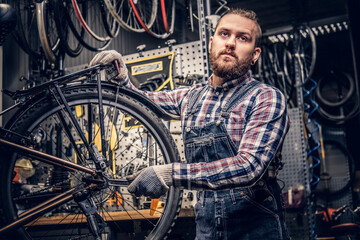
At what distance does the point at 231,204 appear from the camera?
65.2 inches

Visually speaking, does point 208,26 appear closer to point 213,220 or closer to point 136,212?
point 136,212

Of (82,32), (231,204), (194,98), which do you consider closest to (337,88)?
(82,32)

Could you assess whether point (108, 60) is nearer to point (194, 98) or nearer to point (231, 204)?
point (194, 98)

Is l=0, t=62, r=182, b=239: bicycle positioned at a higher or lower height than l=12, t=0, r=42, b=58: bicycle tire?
lower

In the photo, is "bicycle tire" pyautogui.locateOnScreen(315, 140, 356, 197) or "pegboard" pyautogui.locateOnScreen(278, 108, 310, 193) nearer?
"pegboard" pyautogui.locateOnScreen(278, 108, 310, 193)

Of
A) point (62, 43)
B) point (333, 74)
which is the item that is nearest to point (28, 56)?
point (62, 43)

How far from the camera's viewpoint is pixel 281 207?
1723mm

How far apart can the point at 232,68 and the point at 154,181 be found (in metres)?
0.63

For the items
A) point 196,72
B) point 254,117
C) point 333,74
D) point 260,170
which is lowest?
point 260,170

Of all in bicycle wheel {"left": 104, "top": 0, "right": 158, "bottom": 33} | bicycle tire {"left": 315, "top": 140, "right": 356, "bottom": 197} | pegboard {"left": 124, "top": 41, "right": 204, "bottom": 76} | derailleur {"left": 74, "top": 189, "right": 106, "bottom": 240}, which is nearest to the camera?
derailleur {"left": 74, "top": 189, "right": 106, "bottom": 240}

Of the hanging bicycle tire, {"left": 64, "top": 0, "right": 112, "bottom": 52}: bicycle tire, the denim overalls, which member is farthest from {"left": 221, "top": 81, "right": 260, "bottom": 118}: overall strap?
the hanging bicycle tire

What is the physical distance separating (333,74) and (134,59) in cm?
574

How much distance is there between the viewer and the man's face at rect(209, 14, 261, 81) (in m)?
1.80

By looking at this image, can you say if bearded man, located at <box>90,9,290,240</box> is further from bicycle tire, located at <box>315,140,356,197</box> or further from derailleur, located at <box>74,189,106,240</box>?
bicycle tire, located at <box>315,140,356,197</box>
